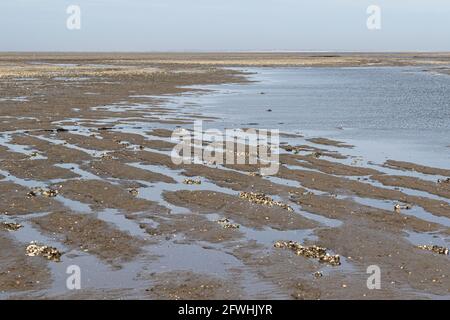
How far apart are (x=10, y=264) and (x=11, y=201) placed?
5.28m

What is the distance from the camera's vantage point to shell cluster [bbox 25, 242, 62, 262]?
12401 mm

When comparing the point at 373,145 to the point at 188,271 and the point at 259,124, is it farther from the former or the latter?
the point at 188,271

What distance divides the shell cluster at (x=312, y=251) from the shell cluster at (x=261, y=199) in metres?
2.99

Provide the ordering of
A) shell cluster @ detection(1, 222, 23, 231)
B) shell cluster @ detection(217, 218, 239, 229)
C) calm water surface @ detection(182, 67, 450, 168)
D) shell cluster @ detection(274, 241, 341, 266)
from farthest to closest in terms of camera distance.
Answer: calm water surface @ detection(182, 67, 450, 168) → shell cluster @ detection(217, 218, 239, 229) → shell cluster @ detection(1, 222, 23, 231) → shell cluster @ detection(274, 241, 341, 266)

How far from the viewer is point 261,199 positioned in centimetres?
1708

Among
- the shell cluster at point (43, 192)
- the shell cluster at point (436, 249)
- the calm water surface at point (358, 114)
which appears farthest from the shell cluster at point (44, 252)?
the calm water surface at point (358, 114)

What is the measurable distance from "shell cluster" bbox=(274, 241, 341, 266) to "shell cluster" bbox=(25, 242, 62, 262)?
4898mm

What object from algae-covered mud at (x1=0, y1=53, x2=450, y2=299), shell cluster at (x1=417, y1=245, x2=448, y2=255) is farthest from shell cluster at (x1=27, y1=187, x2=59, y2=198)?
shell cluster at (x1=417, y1=245, x2=448, y2=255)

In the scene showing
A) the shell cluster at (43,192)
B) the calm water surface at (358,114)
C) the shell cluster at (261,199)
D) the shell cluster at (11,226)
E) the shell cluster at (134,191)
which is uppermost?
the calm water surface at (358,114)

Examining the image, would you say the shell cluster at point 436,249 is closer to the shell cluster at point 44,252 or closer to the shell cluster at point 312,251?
the shell cluster at point 312,251

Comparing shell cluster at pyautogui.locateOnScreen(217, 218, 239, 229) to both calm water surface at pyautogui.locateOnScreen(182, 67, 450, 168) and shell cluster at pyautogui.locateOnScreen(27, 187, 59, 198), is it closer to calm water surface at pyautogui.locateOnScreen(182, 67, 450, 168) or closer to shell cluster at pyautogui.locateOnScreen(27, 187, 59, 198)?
shell cluster at pyautogui.locateOnScreen(27, 187, 59, 198)

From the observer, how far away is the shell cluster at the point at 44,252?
12.4 m
